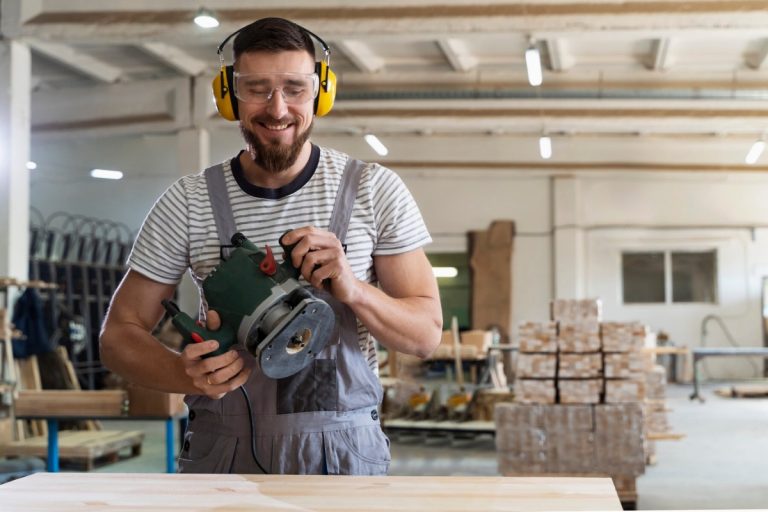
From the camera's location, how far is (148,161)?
48.7ft

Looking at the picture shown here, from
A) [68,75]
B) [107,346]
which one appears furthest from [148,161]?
[107,346]

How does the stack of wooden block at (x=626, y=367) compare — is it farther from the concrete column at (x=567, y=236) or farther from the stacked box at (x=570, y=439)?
the concrete column at (x=567, y=236)

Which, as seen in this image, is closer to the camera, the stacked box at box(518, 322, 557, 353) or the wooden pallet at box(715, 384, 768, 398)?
the stacked box at box(518, 322, 557, 353)

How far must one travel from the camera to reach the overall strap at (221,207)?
1.91 metres

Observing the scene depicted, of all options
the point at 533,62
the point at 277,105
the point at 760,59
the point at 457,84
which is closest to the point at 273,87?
the point at 277,105

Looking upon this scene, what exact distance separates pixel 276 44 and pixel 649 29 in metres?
6.40

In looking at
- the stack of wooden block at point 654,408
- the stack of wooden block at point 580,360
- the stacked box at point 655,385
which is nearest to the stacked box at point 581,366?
the stack of wooden block at point 580,360

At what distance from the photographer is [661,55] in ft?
34.6

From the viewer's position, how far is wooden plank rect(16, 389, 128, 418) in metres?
5.64

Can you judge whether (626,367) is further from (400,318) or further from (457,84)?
(457,84)

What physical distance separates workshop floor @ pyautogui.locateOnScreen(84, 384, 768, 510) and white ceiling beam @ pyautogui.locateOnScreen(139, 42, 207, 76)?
14.5 ft

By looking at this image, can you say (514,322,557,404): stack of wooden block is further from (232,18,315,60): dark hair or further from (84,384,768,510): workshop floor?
(232,18,315,60): dark hair

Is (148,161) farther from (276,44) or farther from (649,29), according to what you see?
(276,44)

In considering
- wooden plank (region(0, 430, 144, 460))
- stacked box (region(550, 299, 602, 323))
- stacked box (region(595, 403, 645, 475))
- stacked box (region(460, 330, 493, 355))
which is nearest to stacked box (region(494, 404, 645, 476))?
stacked box (region(595, 403, 645, 475))
